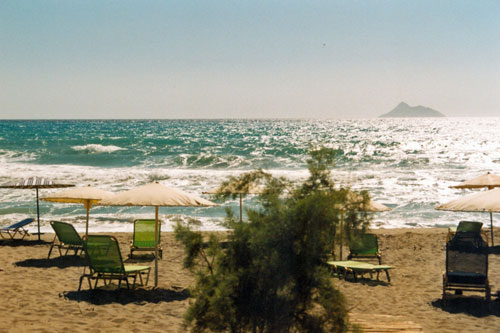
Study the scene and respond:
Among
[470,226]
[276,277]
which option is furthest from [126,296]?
[470,226]

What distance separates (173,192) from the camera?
297 inches

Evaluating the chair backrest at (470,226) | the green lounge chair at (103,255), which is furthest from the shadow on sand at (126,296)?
the chair backrest at (470,226)

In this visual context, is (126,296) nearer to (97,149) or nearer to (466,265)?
(466,265)

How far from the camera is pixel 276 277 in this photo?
3.83m

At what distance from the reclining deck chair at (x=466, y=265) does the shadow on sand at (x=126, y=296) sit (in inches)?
141

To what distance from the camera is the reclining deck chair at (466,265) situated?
23.4 feet

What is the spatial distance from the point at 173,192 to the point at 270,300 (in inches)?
155

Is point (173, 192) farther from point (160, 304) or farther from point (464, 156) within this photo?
point (464, 156)

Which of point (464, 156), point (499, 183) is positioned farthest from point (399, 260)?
point (464, 156)

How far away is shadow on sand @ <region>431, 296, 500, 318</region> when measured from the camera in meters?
6.82

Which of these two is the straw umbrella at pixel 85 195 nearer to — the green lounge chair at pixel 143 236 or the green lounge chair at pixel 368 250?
the green lounge chair at pixel 143 236

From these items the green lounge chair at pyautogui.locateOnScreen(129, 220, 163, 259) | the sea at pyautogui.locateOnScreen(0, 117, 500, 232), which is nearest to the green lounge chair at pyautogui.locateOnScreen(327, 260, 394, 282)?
the sea at pyautogui.locateOnScreen(0, 117, 500, 232)

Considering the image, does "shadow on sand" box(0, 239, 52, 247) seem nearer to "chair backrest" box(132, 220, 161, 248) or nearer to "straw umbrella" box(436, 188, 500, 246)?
"chair backrest" box(132, 220, 161, 248)

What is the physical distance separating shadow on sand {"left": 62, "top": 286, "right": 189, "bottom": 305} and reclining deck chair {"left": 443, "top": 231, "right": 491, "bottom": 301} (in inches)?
141
